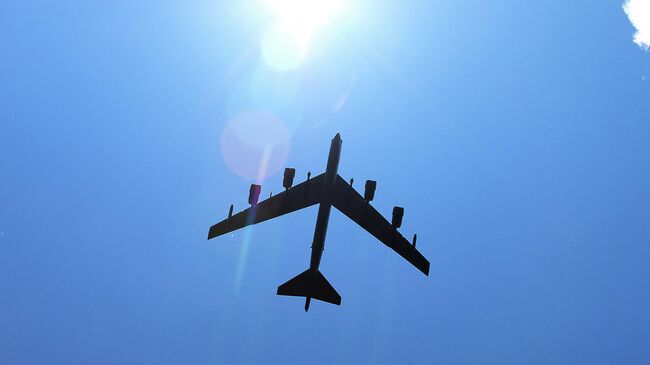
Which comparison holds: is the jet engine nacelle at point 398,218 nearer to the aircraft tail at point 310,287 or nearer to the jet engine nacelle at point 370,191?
the jet engine nacelle at point 370,191

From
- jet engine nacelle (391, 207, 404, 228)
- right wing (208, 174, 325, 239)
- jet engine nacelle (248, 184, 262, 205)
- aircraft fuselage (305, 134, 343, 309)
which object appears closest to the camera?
aircraft fuselage (305, 134, 343, 309)

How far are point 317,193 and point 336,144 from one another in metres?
5.71

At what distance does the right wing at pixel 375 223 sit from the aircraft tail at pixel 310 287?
5.65m

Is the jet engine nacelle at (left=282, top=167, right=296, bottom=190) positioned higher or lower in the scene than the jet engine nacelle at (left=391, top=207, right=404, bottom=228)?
higher

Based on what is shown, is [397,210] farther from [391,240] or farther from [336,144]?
[336,144]

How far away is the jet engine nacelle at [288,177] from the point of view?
33.6m

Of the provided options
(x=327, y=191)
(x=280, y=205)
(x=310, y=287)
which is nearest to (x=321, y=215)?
(x=327, y=191)

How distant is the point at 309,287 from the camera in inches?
1319

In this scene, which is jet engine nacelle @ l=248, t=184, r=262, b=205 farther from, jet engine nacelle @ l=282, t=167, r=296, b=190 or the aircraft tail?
the aircraft tail

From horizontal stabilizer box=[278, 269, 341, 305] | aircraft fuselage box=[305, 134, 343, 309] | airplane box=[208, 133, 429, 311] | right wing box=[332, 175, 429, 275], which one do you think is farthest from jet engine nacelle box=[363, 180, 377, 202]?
horizontal stabilizer box=[278, 269, 341, 305]

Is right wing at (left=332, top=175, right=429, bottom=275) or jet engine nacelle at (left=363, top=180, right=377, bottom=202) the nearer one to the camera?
jet engine nacelle at (left=363, top=180, right=377, bottom=202)

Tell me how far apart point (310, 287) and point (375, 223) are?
753 centimetres

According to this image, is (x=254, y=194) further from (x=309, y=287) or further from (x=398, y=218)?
(x=398, y=218)

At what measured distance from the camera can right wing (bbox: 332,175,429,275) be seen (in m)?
35.7
